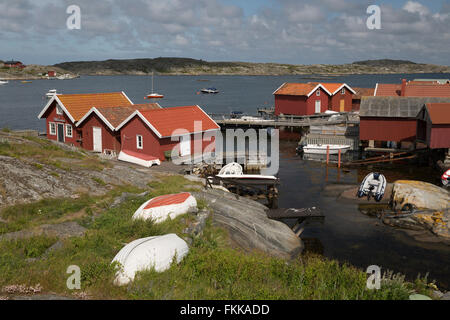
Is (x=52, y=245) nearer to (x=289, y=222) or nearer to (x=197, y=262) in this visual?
(x=197, y=262)

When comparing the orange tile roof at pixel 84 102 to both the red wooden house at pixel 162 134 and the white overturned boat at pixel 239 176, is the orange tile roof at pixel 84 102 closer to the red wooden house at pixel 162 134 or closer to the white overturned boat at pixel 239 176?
the red wooden house at pixel 162 134

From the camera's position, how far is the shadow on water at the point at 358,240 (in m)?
19.7

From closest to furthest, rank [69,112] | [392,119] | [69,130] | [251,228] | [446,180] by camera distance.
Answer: [251,228] < [446,180] < [69,112] < [69,130] < [392,119]

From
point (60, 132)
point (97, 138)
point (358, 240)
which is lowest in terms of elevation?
point (358, 240)

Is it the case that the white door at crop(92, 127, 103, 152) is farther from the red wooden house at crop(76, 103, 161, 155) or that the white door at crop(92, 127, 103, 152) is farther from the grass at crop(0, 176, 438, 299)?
the grass at crop(0, 176, 438, 299)

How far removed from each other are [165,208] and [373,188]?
1726 centimetres

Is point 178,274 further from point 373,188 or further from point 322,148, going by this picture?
point 322,148

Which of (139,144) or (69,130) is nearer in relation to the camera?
(139,144)

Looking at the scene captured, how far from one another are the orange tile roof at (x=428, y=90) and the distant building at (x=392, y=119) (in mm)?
5106

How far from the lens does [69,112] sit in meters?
39.3

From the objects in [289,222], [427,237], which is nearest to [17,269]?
[289,222]

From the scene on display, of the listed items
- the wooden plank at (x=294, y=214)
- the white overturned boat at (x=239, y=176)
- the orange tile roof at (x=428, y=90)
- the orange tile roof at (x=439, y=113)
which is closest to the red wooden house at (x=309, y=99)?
the orange tile roof at (x=428, y=90)

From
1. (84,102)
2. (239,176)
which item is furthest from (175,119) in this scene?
(84,102)

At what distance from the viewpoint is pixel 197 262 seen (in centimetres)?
1324
